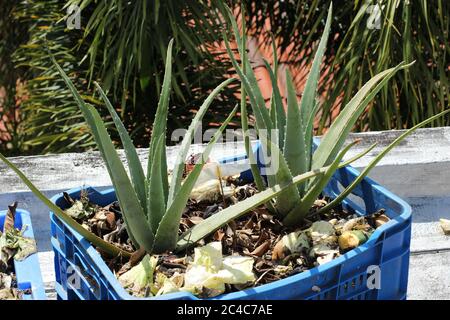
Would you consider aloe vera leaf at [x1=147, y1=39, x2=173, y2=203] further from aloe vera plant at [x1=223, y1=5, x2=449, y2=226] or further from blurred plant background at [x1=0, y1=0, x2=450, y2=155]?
blurred plant background at [x1=0, y1=0, x2=450, y2=155]

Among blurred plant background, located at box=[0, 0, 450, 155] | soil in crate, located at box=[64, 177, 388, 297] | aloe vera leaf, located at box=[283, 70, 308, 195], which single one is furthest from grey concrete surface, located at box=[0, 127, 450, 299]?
blurred plant background, located at box=[0, 0, 450, 155]

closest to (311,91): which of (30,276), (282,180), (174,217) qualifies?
(282,180)

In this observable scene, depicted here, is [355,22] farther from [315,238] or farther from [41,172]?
[315,238]

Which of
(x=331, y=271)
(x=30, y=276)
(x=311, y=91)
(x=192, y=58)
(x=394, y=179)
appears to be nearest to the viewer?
(x=331, y=271)

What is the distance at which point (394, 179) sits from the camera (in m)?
1.47

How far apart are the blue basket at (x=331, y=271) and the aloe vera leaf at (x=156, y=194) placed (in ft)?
0.30

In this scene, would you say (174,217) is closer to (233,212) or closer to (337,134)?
(233,212)

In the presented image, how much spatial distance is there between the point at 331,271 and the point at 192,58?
1.75 m

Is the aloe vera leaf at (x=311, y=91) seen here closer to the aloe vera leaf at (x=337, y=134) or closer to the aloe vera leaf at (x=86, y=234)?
the aloe vera leaf at (x=337, y=134)

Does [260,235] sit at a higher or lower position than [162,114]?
lower

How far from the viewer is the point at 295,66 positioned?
3166 millimetres

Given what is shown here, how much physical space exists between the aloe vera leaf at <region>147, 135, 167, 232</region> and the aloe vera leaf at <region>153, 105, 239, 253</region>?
0.03m

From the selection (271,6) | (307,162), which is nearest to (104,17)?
(271,6)
